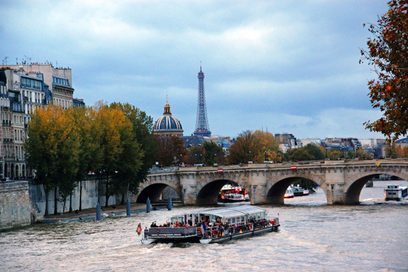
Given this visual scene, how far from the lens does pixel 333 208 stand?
106 meters

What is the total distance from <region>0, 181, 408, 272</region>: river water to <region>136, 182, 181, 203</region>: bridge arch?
128 ft

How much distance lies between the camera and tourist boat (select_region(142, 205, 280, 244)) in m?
69.9

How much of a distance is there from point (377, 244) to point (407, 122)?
3156cm

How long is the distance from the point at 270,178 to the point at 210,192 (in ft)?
47.2

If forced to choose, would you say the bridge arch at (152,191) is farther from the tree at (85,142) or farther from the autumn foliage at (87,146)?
the tree at (85,142)

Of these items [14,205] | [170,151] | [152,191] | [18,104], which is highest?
[18,104]

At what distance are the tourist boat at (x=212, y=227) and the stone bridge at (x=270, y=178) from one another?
31.5 meters

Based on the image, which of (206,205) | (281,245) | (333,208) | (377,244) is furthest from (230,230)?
(206,205)

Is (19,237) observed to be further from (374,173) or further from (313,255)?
(374,173)

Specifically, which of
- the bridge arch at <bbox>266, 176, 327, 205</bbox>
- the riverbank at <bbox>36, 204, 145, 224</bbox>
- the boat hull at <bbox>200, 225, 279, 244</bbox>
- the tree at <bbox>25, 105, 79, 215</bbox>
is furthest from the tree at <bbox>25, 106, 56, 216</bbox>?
the bridge arch at <bbox>266, 176, 327, 205</bbox>

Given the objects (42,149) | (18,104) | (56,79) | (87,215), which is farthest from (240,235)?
(56,79)

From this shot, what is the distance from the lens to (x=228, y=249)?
221 ft

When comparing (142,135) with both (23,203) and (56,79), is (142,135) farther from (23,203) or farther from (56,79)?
(23,203)

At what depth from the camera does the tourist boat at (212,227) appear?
229 ft
